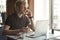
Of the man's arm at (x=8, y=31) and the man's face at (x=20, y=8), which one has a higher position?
the man's face at (x=20, y=8)

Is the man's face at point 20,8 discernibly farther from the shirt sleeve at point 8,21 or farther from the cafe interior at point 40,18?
the shirt sleeve at point 8,21

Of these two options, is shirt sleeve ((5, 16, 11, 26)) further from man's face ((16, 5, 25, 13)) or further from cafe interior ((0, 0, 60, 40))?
man's face ((16, 5, 25, 13))

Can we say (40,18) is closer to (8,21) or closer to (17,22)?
(17,22)

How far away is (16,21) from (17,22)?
20mm

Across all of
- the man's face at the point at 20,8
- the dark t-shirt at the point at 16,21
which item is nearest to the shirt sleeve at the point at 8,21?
the dark t-shirt at the point at 16,21

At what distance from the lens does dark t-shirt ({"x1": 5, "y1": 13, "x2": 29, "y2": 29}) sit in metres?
1.69

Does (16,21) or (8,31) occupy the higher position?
(16,21)

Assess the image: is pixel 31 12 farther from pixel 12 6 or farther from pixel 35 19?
pixel 12 6

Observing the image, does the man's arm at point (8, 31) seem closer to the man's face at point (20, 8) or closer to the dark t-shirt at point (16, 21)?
the dark t-shirt at point (16, 21)

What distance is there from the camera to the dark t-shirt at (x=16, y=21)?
169 centimetres

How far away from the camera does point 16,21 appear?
1713 millimetres

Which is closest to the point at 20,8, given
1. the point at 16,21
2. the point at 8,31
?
the point at 16,21

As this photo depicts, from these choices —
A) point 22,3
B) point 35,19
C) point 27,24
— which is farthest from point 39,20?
point 22,3

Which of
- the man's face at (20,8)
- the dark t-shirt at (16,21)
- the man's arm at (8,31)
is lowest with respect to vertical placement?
the man's arm at (8,31)
